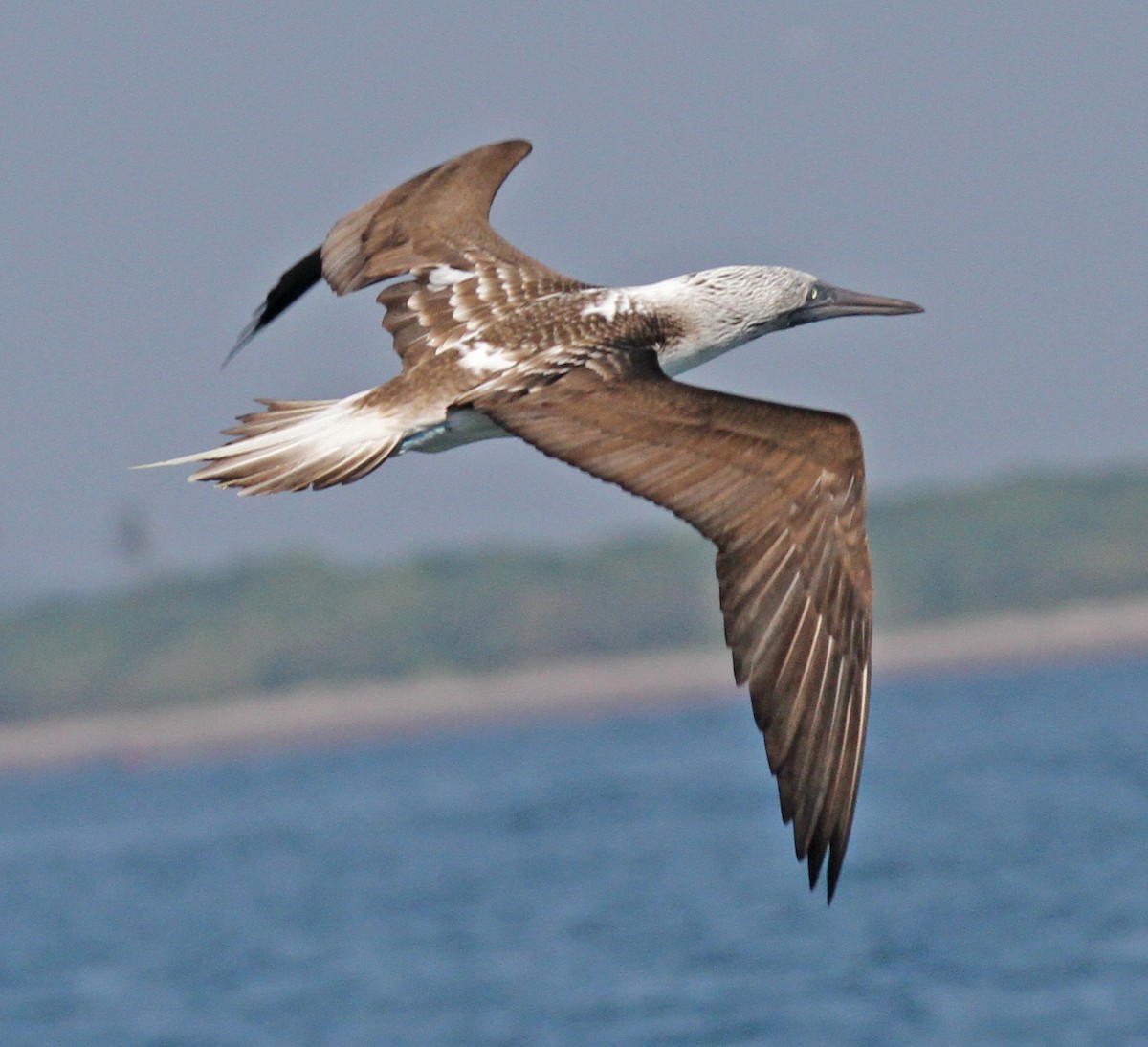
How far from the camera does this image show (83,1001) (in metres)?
28.2

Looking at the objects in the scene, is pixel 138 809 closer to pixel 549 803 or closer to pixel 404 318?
pixel 549 803

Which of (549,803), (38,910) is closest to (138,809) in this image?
(549,803)

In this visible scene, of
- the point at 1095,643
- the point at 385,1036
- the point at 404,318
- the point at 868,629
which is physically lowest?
the point at 385,1036

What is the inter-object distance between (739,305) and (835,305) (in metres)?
0.59

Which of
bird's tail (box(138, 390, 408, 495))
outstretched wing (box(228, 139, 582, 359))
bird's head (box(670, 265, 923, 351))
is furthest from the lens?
outstretched wing (box(228, 139, 582, 359))

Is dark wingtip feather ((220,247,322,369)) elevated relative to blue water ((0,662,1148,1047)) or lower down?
elevated

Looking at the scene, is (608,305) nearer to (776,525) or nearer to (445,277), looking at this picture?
(445,277)

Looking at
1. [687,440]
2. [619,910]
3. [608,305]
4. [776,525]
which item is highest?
[608,305]

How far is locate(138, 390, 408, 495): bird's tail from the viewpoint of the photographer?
7.97 metres

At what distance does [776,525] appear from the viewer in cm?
773

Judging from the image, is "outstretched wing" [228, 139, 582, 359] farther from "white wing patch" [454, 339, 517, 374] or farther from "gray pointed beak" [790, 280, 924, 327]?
"gray pointed beak" [790, 280, 924, 327]

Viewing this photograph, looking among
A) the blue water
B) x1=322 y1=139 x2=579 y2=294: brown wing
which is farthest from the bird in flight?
the blue water

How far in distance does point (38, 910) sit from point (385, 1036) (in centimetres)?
1675

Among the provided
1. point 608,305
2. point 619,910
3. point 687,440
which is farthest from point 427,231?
point 619,910
